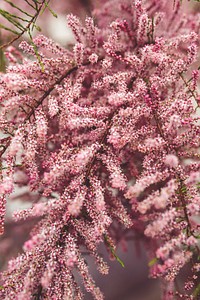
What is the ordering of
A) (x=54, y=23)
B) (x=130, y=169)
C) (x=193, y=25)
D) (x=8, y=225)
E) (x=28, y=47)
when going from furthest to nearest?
1. (x=54, y=23)
2. (x=8, y=225)
3. (x=193, y=25)
4. (x=130, y=169)
5. (x=28, y=47)

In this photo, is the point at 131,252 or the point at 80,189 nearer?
the point at 80,189

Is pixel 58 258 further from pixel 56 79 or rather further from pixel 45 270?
pixel 56 79

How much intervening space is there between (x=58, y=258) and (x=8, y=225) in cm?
88

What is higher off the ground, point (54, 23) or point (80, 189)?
point (54, 23)

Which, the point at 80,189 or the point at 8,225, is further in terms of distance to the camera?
the point at 8,225

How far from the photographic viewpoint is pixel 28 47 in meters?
0.93

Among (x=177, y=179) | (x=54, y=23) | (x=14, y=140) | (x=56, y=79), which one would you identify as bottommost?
(x=177, y=179)

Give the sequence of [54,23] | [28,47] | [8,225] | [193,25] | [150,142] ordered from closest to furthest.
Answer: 1. [150,142]
2. [28,47]
3. [193,25]
4. [8,225]
5. [54,23]

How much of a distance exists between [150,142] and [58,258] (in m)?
0.34

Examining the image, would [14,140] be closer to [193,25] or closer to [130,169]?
[130,169]

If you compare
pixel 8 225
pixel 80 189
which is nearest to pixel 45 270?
pixel 80 189

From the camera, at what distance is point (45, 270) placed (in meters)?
0.82

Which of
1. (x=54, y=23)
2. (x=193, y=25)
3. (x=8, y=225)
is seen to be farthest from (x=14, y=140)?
(x=54, y=23)

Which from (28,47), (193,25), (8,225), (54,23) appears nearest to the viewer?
(28,47)
